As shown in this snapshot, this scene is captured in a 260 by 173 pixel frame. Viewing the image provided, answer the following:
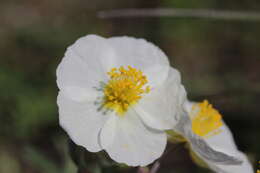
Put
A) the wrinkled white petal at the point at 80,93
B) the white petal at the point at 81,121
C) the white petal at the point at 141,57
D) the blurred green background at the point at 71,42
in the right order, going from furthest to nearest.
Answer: the blurred green background at the point at 71,42, the white petal at the point at 141,57, the wrinkled white petal at the point at 80,93, the white petal at the point at 81,121

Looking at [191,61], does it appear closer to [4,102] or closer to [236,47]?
[236,47]

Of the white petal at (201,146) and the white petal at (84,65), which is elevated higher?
the white petal at (84,65)

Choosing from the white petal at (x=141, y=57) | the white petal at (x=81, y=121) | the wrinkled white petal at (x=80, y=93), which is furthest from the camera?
the white petal at (x=141, y=57)

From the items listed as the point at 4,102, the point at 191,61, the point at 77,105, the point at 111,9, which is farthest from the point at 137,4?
the point at 77,105

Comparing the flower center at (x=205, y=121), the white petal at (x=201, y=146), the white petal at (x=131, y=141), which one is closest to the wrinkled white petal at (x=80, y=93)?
the white petal at (x=131, y=141)

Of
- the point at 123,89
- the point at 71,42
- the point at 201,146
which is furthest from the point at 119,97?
the point at 71,42

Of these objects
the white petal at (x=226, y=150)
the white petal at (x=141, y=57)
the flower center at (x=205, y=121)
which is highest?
the white petal at (x=141, y=57)

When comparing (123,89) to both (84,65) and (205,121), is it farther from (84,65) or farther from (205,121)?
(205,121)

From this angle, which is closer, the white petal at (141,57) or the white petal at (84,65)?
the white petal at (84,65)

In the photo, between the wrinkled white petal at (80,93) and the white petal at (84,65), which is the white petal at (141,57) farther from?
the wrinkled white petal at (80,93)
